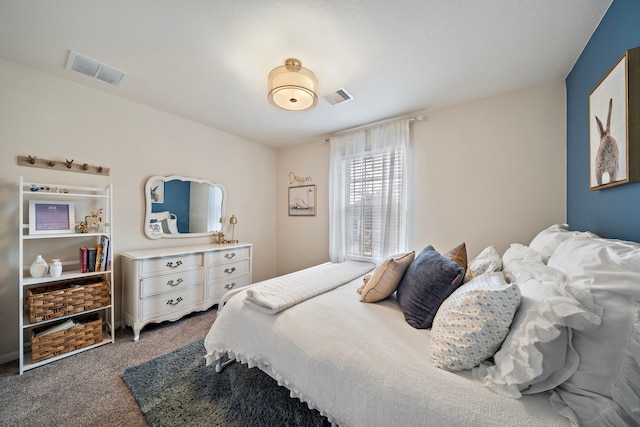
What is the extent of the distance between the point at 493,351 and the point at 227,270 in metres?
2.73

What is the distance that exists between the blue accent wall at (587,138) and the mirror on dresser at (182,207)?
12.0 feet

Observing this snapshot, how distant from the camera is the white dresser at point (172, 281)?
2.20 meters

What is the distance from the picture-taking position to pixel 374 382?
0.94 metres

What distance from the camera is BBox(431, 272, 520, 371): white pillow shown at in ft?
2.89

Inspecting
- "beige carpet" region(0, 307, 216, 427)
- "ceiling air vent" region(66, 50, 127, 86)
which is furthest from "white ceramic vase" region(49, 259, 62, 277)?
"ceiling air vent" region(66, 50, 127, 86)

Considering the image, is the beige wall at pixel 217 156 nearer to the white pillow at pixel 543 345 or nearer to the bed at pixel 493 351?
the bed at pixel 493 351

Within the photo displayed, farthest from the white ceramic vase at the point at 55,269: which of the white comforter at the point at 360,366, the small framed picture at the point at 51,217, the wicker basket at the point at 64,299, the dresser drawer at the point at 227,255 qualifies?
the white comforter at the point at 360,366

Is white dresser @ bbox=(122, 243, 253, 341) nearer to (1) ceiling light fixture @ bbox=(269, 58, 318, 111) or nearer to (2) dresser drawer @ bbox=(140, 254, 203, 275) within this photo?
(2) dresser drawer @ bbox=(140, 254, 203, 275)

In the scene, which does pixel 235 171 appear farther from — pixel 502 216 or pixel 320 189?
pixel 502 216

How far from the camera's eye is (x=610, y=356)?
0.70 meters

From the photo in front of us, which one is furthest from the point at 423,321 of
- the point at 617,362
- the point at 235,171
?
the point at 235,171

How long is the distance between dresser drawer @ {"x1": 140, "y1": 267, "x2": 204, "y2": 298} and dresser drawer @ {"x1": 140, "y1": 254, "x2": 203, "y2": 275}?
0.05 m

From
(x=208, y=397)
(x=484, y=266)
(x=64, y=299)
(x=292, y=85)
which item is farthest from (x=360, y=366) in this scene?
(x=64, y=299)

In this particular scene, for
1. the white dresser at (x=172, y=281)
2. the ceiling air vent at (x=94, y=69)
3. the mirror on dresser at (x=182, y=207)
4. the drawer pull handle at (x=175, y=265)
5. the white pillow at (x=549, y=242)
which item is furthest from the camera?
the mirror on dresser at (x=182, y=207)
